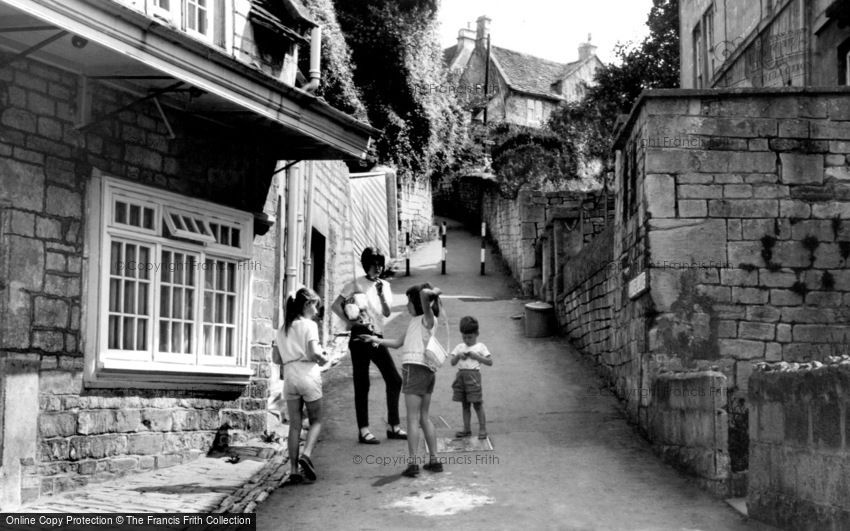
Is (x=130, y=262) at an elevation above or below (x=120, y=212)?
below

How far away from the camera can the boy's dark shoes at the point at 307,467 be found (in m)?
7.71

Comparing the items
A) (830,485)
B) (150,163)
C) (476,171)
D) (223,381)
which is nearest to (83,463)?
(223,381)

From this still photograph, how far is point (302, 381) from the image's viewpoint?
783cm

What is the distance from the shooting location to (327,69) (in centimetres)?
2250

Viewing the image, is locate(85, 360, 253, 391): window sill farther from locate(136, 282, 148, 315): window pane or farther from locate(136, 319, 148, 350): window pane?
locate(136, 282, 148, 315): window pane

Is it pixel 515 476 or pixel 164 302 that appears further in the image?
pixel 164 302

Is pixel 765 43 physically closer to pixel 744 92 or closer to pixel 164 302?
pixel 744 92

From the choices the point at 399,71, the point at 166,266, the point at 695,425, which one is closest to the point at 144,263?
the point at 166,266

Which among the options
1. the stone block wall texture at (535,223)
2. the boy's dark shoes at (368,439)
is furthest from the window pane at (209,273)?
the stone block wall texture at (535,223)

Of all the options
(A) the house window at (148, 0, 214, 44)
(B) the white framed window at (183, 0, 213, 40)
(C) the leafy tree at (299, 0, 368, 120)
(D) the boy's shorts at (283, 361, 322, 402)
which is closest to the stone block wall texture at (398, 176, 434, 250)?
(C) the leafy tree at (299, 0, 368, 120)

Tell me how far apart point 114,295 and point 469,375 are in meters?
3.53

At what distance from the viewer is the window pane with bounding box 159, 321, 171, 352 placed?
8765 millimetres

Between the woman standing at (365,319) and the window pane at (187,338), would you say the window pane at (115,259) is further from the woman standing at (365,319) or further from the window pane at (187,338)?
the woman standing at (365,319)

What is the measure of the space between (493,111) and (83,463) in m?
39.0
